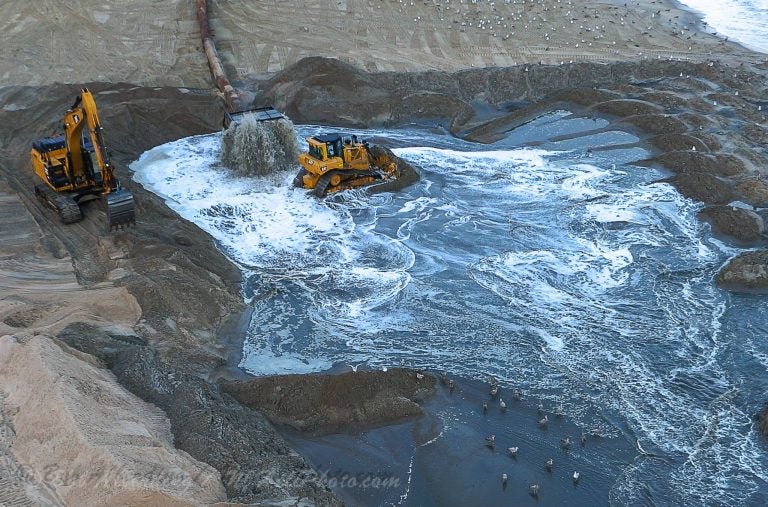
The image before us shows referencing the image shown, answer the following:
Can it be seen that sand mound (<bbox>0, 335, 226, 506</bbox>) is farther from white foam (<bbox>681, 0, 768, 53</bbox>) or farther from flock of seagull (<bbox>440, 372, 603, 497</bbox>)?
white foam (<bbox>681, 0, 768, 53</bbox>)

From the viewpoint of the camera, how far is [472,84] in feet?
83.8

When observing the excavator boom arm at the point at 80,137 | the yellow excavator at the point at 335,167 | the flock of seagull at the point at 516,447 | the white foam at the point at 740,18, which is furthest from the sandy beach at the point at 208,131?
the yellow excavator at the point at 335,167

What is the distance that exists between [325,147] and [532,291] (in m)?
6.76

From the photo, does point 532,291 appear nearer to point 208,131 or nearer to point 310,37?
point 208,131

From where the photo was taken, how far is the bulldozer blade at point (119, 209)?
14773 millimetres

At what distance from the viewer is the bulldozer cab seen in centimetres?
1831

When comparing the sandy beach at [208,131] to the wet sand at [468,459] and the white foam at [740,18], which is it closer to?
the wet sand at [468,459]

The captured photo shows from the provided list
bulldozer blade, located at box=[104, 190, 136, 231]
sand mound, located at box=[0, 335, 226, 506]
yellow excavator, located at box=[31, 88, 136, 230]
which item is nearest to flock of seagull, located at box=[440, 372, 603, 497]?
sand mound, located at box=[0, 335, 226, 506]

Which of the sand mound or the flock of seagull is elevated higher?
the sand mound

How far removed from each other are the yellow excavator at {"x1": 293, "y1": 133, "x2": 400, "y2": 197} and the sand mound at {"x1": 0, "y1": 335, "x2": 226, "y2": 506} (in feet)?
31.0

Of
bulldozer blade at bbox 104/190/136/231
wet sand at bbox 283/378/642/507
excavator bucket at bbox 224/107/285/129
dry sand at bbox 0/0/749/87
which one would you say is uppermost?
dry sand at bbox 0/0/749/87

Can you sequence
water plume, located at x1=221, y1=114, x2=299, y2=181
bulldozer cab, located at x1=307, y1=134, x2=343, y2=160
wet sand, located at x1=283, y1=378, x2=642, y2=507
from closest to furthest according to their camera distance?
wet sand, located at x1=283, y1=378, x2=642, y2=507 → bulldozer cab, located at x1=307, y1=134, x2=343, y2=160 → water plume, located at x1=221, y1=114, x2=299, y2=181

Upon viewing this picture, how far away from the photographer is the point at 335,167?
60.4 ft

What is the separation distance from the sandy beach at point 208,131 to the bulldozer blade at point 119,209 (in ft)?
1.15
